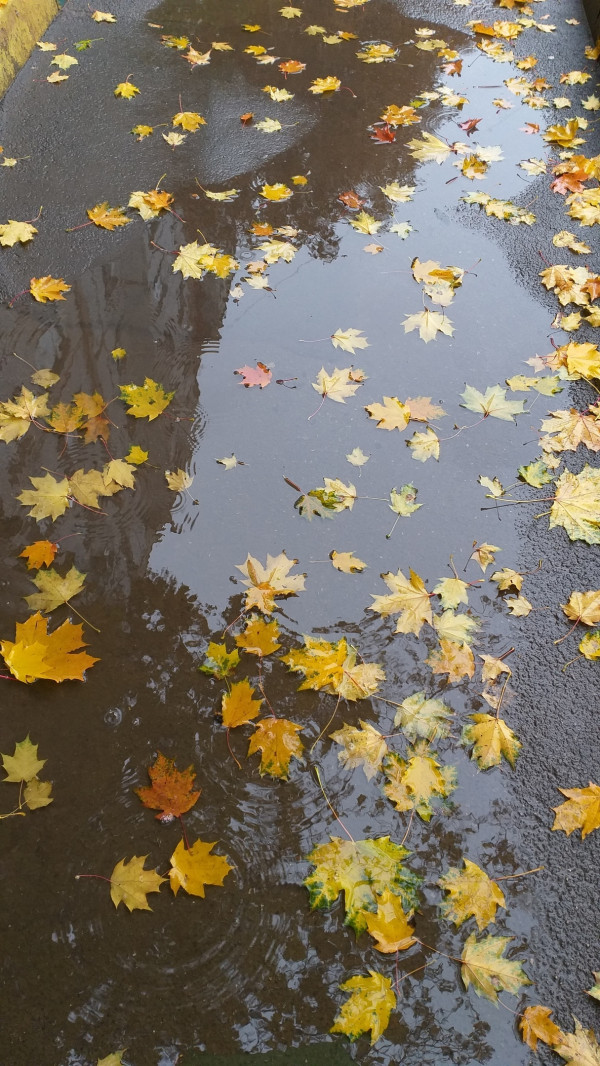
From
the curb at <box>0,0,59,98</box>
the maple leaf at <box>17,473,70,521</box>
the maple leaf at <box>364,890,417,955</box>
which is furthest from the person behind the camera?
the curb at <box>0,0,59,98</box>

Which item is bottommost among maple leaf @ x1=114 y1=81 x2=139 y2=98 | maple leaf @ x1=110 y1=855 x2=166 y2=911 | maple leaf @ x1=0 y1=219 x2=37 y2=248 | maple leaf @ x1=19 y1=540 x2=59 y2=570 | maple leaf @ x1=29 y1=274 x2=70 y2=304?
maple leaf @ x1=110 y1=855 x2=166 y2=911

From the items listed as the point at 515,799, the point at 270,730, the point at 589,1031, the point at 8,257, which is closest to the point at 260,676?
the point at 270,730

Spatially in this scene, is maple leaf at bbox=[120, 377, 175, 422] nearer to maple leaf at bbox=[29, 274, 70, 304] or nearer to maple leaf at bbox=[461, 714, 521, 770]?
maple leaf at bbox=[29, 274, 70, 304]

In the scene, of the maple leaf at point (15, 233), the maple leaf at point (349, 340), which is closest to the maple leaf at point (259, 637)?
the maple leaf at point (349, 340)

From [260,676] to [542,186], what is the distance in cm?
388

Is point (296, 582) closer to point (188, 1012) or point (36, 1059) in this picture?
point (188, 1012)

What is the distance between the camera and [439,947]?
1.86 metres

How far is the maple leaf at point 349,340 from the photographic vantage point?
345 cm

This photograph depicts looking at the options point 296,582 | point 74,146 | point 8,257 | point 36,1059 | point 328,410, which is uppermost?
point 74,146

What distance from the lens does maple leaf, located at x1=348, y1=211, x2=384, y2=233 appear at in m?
4.09

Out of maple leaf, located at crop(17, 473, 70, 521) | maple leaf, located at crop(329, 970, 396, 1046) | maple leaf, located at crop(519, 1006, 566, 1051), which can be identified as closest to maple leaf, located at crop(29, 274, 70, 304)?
maple leaf, located at crop(17, 473, 70, 521)

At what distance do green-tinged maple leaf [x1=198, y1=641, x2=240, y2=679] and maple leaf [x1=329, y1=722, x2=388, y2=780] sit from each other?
1.38 feet

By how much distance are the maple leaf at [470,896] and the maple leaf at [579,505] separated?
4.64 ft

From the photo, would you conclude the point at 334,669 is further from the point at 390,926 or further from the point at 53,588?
the point at 53,588
